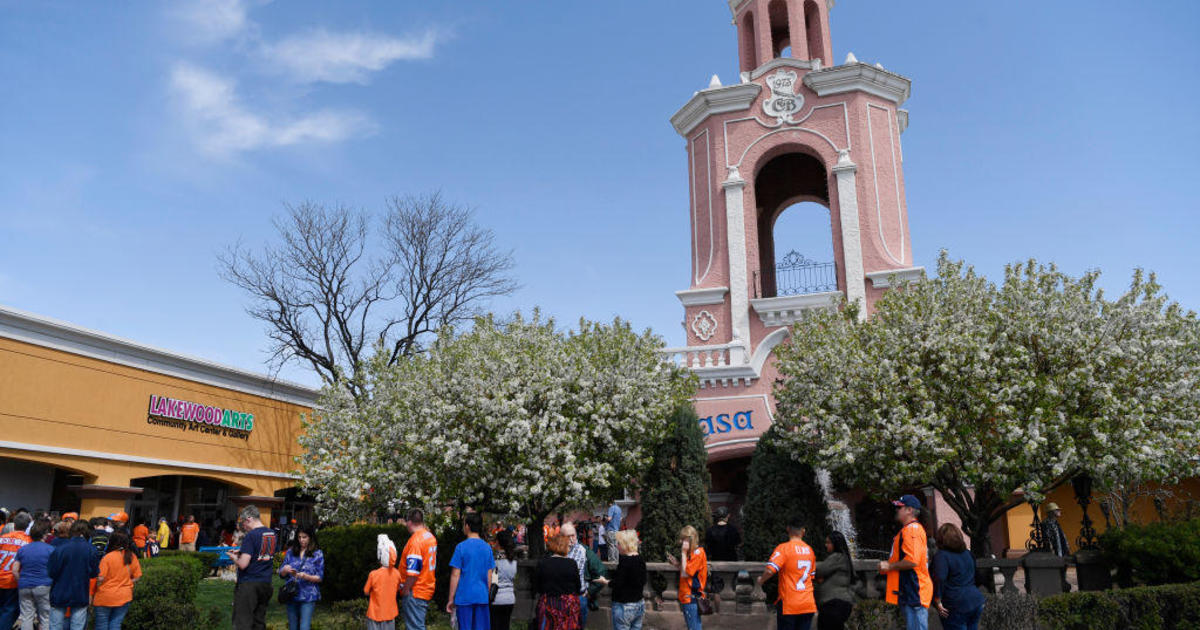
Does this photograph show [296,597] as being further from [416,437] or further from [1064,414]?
[1064,414]

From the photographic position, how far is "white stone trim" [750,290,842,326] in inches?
873

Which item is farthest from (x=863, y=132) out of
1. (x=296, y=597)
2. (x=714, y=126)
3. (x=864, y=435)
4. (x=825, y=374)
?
(x=296, y=597)

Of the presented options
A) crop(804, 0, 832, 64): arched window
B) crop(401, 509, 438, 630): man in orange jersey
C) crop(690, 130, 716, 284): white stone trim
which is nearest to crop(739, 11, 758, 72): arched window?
crop(804, 0, 832, 64): arched window

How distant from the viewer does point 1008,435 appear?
13.5m

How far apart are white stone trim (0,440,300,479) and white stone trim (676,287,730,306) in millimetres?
13119

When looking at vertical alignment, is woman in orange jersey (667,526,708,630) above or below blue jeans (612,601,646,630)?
above

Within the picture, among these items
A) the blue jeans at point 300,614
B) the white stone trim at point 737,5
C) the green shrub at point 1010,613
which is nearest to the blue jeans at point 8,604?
the blue jeans at point 300,614

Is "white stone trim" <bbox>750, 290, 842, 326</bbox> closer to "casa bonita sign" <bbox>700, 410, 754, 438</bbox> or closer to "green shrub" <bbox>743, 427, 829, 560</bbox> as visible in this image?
"casa bonita sign" <bbox>700, 410, 754, 438</bbox>

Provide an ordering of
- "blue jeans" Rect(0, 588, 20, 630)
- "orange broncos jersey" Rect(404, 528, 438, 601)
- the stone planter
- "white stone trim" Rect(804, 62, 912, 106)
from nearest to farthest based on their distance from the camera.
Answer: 1. "orange broncos jersey" Rect(404, 528, 438, 601)
2. "blue jeans" Rect(0, 588, 20, 630)
3. the stone planter
4. "white stone trim" Rect(804, 62, 912, 106)

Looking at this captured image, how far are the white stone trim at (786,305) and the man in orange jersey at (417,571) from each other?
14905 mm

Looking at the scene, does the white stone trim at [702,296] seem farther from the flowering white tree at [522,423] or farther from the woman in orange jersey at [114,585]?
the woman in orange jersey at [114,585]

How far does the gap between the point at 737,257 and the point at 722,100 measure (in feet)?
16.2

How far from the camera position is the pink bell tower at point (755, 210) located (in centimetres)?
2147

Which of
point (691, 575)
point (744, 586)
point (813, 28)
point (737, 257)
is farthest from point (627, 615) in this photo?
point (813, 28)
